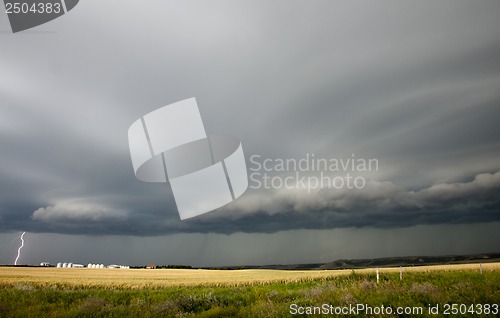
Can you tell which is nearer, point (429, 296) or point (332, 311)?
point (332, 311)

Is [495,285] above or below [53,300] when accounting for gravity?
above

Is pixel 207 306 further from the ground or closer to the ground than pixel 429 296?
closer to the ground

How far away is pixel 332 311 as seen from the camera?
9102 mm

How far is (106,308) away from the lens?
1222 centimetres

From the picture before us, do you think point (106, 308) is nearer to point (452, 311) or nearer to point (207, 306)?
point (207, 306)

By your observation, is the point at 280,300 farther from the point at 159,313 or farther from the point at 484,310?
the point at 484,310

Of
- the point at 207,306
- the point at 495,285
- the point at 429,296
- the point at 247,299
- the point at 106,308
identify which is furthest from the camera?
the point at 247,299

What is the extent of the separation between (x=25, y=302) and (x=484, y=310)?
1666cm

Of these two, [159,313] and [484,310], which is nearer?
[484,310]

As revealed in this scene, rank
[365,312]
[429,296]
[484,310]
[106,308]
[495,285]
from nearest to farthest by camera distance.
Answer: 1. [484,310]
2. [365,312]
3. [429,296]
4. [495,285]
5. [106,308]

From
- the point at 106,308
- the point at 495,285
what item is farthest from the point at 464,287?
the point at 106,308

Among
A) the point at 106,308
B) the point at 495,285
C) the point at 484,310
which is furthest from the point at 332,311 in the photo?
the point at 106,308

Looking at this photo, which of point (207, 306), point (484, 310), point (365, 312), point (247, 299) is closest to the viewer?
point (484, 310)

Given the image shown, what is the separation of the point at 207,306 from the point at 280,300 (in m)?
3.02
